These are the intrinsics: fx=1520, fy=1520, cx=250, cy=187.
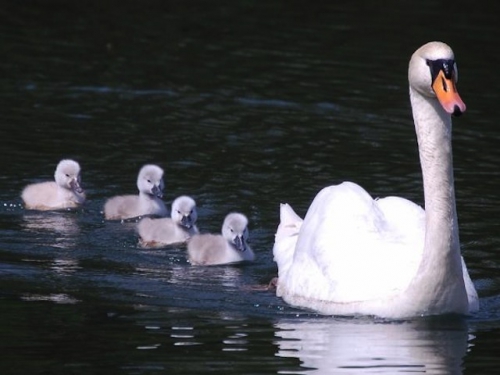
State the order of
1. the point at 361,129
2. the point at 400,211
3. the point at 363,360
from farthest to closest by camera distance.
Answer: the point at 361,129 < the point at 400,211 < the point at 363,360

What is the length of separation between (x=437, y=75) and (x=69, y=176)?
489 centimetres

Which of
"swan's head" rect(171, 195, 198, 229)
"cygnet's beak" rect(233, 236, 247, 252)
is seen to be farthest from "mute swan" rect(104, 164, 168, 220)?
"cygnet's beak" rect(233, 236, 247, 252)

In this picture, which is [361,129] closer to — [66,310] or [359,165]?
[359,165]

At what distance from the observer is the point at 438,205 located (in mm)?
9914

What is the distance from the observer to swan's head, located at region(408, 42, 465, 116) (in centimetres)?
945

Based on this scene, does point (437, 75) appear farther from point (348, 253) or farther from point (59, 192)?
point (59, 192)

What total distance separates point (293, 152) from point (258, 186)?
129 cm

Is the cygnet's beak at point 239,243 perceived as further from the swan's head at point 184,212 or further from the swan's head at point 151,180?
the swan's head at point 151,180

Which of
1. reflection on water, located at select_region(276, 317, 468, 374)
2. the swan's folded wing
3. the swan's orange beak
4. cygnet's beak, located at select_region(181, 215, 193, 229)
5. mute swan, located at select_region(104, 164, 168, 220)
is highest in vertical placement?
the swan's orange beak

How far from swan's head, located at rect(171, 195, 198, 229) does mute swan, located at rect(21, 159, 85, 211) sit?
1195 millimetres

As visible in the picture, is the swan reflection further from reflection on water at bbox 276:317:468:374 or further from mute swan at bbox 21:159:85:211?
reflection on water at bbox 276:317:468:374

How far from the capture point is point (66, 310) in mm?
10312

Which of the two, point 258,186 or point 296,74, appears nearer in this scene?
point 258,186

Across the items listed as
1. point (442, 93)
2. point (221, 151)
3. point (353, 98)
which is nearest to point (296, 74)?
point (353, 98)
